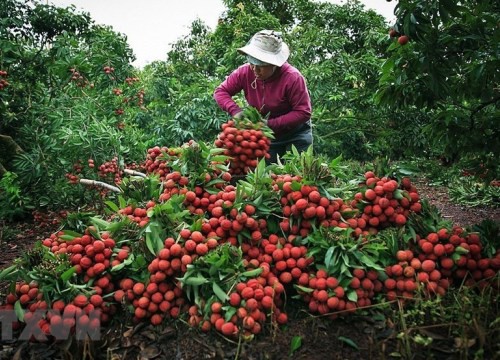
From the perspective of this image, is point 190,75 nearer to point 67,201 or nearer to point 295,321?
point 67,201

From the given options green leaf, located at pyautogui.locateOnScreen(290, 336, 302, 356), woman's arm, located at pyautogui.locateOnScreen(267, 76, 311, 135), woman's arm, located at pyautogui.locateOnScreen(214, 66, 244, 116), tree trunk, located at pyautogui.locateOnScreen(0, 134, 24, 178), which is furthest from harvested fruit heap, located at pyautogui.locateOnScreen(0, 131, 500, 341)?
tree trunk, located at pyautogui.locateOnScreen(0, 134, 24, 178)

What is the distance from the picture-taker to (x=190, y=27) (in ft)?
33.6

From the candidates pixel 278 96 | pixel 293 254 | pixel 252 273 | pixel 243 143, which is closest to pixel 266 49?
pixel 278 96

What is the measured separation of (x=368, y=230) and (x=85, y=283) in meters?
1.41

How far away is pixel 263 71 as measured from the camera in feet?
Answer: 10.0

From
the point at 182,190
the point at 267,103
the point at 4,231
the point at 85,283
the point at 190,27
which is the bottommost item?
the point at 4,231

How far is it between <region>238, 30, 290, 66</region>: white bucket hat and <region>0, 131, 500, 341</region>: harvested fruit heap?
1.10 meters

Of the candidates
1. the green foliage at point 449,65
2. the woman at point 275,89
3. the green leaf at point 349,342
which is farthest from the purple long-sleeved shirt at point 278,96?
the green leaf at point 349,342

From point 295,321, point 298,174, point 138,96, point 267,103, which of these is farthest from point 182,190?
point 138,96

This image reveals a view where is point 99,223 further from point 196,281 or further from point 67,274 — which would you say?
point 196,281

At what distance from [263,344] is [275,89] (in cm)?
203

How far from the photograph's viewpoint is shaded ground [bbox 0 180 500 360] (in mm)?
1603

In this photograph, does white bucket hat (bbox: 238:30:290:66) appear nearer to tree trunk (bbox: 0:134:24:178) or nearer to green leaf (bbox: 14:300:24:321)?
green leaf (bbox: 14:300:24:321)

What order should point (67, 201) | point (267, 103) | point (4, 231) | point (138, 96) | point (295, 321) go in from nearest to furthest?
point (295, 321)
point (267, 103)
point (4, 231)
point (67, 201)
point (138, 96)
